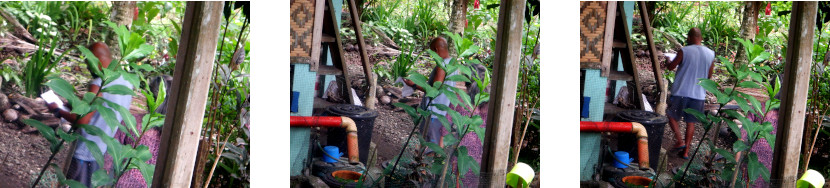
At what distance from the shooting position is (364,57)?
287 cm

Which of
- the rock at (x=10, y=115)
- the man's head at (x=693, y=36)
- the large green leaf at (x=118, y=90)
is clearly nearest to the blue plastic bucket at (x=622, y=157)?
the man's head at (x=693, y=36)

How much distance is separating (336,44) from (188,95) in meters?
0.60

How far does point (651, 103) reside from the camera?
119 inches

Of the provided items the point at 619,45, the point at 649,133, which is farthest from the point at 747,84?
the point at 619,45

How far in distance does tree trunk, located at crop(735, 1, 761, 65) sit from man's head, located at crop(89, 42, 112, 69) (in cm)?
256

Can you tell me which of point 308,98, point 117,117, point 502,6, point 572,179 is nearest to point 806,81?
point 572,179

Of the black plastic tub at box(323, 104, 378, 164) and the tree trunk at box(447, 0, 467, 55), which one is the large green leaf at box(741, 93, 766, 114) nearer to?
the tree trunk at box(447, 0, 467, 55)

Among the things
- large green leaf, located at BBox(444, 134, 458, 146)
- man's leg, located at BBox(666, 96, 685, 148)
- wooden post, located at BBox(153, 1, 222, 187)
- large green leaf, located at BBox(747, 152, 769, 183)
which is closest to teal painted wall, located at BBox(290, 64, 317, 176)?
wooden post, located at BBox(153, 1, 222, 187)

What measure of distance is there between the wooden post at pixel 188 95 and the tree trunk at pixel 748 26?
219cm

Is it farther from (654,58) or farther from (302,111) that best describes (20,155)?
(654,58)

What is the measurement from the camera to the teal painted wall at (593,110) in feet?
9.86

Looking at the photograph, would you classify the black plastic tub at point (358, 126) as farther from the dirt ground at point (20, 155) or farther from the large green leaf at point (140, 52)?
the dirt ground at point (20, 155)

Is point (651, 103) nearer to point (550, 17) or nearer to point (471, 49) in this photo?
point (550, 17)

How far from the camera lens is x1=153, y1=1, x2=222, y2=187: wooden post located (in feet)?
8.75
